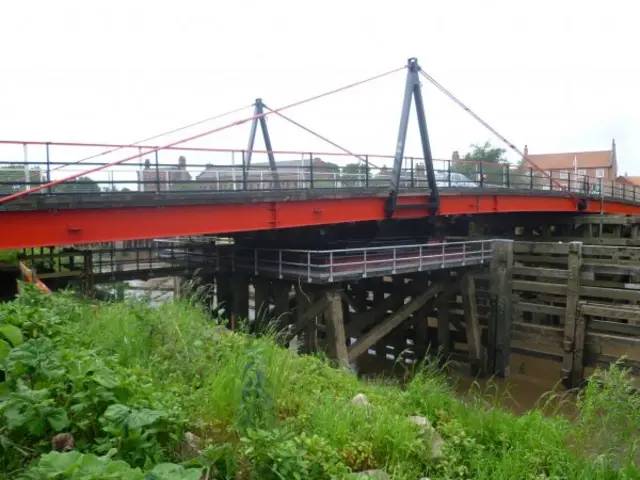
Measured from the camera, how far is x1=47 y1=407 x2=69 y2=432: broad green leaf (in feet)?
9.27

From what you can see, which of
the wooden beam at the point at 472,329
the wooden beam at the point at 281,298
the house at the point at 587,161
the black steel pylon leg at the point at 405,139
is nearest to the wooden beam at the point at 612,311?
the wooden beam at the point at 472,329

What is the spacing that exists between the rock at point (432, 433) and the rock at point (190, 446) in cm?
169

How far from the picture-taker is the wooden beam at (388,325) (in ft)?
37.9

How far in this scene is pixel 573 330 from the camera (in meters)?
11.3

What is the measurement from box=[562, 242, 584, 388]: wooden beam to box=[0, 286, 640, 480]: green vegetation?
256 inches

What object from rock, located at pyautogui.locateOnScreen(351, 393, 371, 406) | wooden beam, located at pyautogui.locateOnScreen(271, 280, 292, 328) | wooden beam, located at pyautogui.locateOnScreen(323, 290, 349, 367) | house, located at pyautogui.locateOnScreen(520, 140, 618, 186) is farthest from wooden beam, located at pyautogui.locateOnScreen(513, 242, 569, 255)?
house, located at pyautogui.locateOnScreen(520, 140, 618, 186)

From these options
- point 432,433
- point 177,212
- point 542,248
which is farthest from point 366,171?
point 432,433

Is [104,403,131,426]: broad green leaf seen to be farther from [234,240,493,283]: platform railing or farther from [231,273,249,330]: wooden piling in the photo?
[231,273,249,330]: wooden piling

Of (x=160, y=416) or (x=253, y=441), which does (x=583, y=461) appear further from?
(x=160, y=416)

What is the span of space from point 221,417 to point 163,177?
22.8 ft

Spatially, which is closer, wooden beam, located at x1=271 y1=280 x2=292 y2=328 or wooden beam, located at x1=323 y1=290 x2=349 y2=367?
wooden beam, located at x1=323 y1=290 x2=349 y2=367

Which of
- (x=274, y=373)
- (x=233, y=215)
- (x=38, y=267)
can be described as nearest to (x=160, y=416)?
(x=274, y=373)

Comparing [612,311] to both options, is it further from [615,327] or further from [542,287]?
[542,287]

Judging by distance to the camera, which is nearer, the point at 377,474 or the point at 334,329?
the point at 377,474
